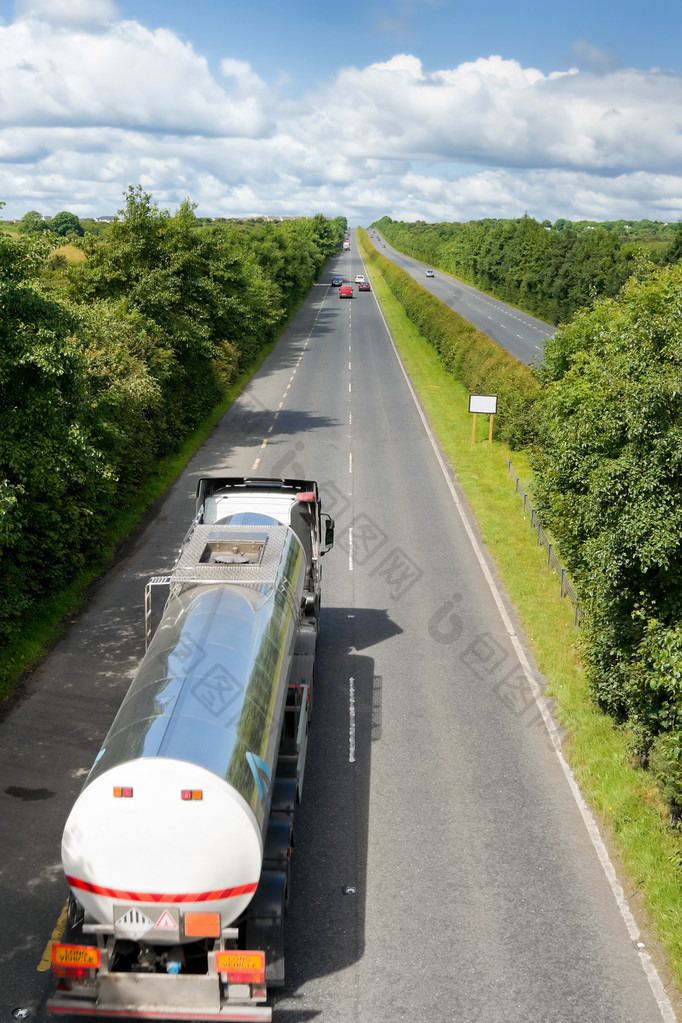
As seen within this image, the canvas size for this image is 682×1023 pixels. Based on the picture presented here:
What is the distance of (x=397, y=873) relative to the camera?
447 inches

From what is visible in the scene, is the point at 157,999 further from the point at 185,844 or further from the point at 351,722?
the point at 351,722

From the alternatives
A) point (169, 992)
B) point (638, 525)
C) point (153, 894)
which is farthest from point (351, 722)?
point (153, 894)

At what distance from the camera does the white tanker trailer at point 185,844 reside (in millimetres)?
7875

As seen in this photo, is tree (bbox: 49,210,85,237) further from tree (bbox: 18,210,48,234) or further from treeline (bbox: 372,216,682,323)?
treeline (bbox: 372,216,682,323)

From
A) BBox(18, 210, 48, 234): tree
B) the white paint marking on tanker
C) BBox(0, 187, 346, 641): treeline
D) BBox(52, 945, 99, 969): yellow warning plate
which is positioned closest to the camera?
BBox(52, 945, 99, 969): yellow warning plate

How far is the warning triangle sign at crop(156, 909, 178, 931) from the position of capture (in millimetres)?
8023

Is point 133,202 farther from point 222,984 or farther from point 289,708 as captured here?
point 222,984

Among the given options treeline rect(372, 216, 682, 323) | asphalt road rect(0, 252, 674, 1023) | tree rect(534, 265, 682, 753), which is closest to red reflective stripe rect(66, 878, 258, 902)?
asphalt road rect(0, 252, 674, 1023)

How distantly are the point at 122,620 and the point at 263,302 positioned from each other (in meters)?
35.7

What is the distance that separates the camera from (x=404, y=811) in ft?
41.6

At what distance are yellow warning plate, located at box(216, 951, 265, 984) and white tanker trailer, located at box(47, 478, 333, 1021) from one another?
10 mm

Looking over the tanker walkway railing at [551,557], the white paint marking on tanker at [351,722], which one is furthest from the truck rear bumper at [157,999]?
the tanker walkway railing at [551,557]

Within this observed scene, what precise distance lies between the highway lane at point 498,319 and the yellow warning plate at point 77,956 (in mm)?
42854

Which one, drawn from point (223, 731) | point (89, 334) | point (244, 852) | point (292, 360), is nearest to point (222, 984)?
point (244, 852)
